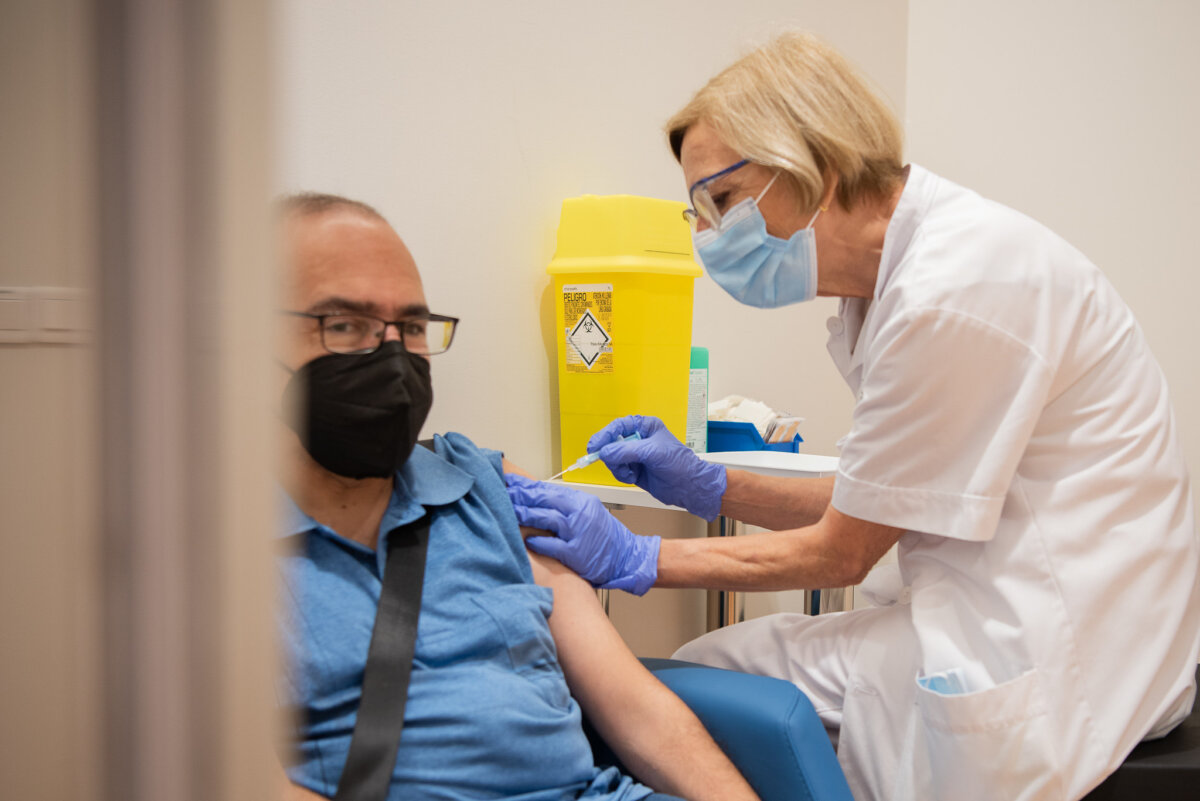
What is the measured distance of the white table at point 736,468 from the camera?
6.27 feet

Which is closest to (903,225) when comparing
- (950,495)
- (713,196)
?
(713,196)

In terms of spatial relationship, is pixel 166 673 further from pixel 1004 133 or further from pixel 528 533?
pixel 1004 133

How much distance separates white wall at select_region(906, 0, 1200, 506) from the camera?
3.09m

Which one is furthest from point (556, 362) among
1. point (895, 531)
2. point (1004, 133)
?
point (1004, 133)

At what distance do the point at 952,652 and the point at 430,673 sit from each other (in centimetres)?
73

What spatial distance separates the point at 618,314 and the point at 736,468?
1.41 ft

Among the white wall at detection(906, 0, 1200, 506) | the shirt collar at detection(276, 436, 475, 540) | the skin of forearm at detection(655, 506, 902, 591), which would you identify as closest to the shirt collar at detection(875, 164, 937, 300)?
the skin of forearm at detection(655, 506, 902, 591)

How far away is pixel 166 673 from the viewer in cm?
31

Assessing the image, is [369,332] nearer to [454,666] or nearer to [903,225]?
[454,666]

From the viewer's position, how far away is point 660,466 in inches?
66.9

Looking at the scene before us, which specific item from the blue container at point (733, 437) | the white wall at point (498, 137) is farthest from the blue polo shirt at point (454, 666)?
the blue container at point (733, 437)

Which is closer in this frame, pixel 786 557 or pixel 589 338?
pixel 786 557

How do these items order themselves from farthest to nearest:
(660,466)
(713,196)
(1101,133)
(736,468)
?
(1101,133)
(736,468)
(660,466)
(713,196)

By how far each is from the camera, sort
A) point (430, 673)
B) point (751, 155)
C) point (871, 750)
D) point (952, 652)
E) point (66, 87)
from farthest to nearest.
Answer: point (751, 155) → point (871, 750) → point (952, 652) → point (430, 673) → point (66, 87)
